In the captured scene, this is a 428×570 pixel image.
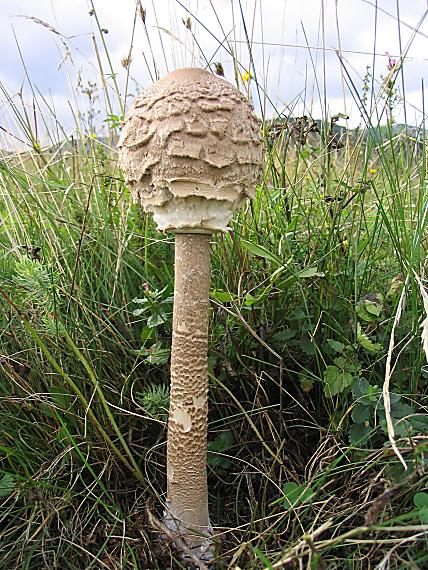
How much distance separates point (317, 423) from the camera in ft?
6.02

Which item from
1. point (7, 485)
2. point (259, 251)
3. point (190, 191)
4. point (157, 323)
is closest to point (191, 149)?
point (190, 191)

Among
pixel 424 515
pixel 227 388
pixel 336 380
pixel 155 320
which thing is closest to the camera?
pixel 424 515

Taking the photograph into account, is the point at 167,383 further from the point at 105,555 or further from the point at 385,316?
the point at 385,316

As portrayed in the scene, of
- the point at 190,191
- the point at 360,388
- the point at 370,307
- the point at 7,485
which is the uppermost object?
the point at 190,191

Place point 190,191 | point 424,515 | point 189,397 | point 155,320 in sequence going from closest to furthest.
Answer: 1. point 424,515
2. point 190,191
3. point 189,397
4. point 155,320

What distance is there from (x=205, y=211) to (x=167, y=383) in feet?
2.68

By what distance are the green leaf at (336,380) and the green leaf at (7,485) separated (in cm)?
101

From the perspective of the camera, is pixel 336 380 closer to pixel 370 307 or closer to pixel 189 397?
pixel 370 307

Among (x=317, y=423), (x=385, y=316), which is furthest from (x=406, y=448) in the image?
(x=385, y=316)

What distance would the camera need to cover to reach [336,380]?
1.68 meters

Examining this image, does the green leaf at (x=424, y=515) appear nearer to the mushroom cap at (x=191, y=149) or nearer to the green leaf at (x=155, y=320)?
the mushroom cap at (x=191, y=149)

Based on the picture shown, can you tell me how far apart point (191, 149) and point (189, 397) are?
0.72 metres

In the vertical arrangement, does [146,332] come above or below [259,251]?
below

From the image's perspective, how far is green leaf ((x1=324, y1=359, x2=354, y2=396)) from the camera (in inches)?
64.9
